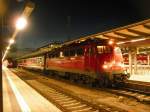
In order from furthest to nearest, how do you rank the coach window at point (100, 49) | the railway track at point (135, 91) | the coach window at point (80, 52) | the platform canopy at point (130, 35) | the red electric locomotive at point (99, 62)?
the coach window at point (80, 52)
the coach window at point (100, 49)
the red electric locomotive at point (99, 62)
the platform canopy at point (130, 35)
the railway track at point (135, 91)

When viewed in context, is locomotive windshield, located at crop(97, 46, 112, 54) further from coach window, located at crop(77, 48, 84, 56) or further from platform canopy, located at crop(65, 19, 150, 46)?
coach window, located at crop(77, 48, 84, 56)

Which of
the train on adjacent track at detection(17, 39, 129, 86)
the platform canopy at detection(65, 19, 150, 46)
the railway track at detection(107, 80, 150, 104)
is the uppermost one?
the platform canopy at detection(65, 19, 150, 46)

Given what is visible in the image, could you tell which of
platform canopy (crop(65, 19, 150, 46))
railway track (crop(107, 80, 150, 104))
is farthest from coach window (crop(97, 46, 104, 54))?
railway track (crop(107, 80, 150, 104))

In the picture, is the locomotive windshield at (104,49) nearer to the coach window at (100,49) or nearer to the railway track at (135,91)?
the coach window at (100,49)

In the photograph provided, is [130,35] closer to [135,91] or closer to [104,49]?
[104,49]

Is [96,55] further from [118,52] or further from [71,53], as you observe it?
[71,53]

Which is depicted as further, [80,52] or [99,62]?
[80,52]

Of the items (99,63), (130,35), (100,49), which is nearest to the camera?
(99,63)

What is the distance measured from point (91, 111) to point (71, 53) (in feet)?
37.7

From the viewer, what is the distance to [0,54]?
5652mm

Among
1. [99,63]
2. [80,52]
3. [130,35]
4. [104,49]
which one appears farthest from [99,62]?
[130,35]

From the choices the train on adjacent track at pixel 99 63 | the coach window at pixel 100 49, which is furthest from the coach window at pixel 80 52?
the coach window at pixel 100 49

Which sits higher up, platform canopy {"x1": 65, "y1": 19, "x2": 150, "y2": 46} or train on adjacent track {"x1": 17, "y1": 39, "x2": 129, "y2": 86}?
platform canopy {"x1": 65, "y1": 19, "x2": 150, "y2": 46}

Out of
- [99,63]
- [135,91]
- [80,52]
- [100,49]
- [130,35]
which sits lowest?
[135,91]
